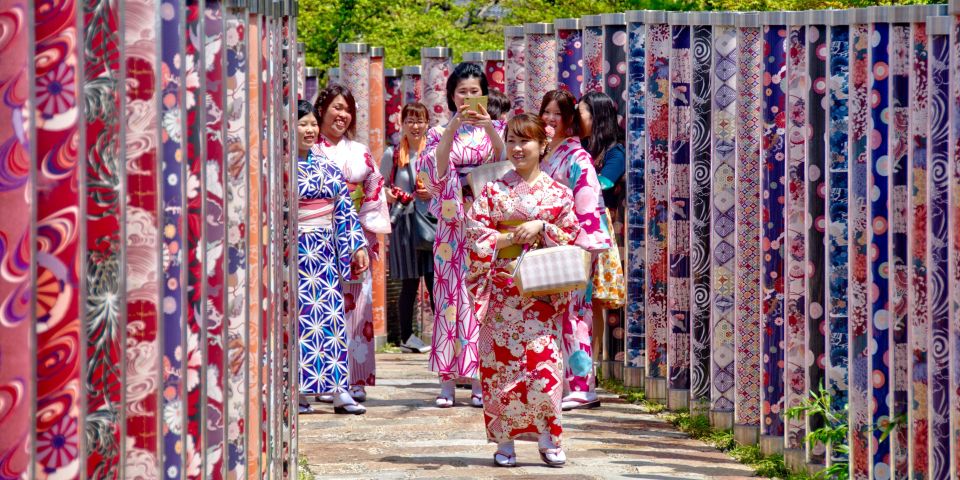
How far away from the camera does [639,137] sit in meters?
10.0

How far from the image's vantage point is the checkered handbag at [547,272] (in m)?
7.79

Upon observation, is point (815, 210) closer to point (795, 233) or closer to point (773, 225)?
point (795, 233)

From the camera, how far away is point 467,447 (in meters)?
8.45

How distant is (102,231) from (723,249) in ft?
18.6

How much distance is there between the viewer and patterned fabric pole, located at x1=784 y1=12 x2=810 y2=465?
7.35m

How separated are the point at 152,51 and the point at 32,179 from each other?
87cm

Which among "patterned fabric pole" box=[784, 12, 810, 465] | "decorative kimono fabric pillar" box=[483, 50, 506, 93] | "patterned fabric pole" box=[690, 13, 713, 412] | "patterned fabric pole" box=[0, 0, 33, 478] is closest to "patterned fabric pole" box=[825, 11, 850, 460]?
"patterned fabric pole" box=[784, 12, 810, 465]

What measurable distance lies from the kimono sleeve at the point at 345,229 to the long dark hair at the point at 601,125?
145cm

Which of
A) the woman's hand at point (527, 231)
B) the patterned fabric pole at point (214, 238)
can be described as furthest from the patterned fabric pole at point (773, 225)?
the patterned fabric pole at point (214, 238)

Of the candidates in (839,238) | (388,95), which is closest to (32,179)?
(839,238)

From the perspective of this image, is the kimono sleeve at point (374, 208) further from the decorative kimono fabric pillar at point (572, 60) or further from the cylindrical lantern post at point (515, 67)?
the cylindrical lantern post at point (515, 67)

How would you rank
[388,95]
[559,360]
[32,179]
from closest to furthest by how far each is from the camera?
[32,179] < [559,360] < [388,95]

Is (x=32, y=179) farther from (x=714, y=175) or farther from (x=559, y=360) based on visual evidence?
(x=714, y=175)

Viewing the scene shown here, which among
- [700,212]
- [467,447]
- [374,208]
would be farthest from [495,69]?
[467,447]
